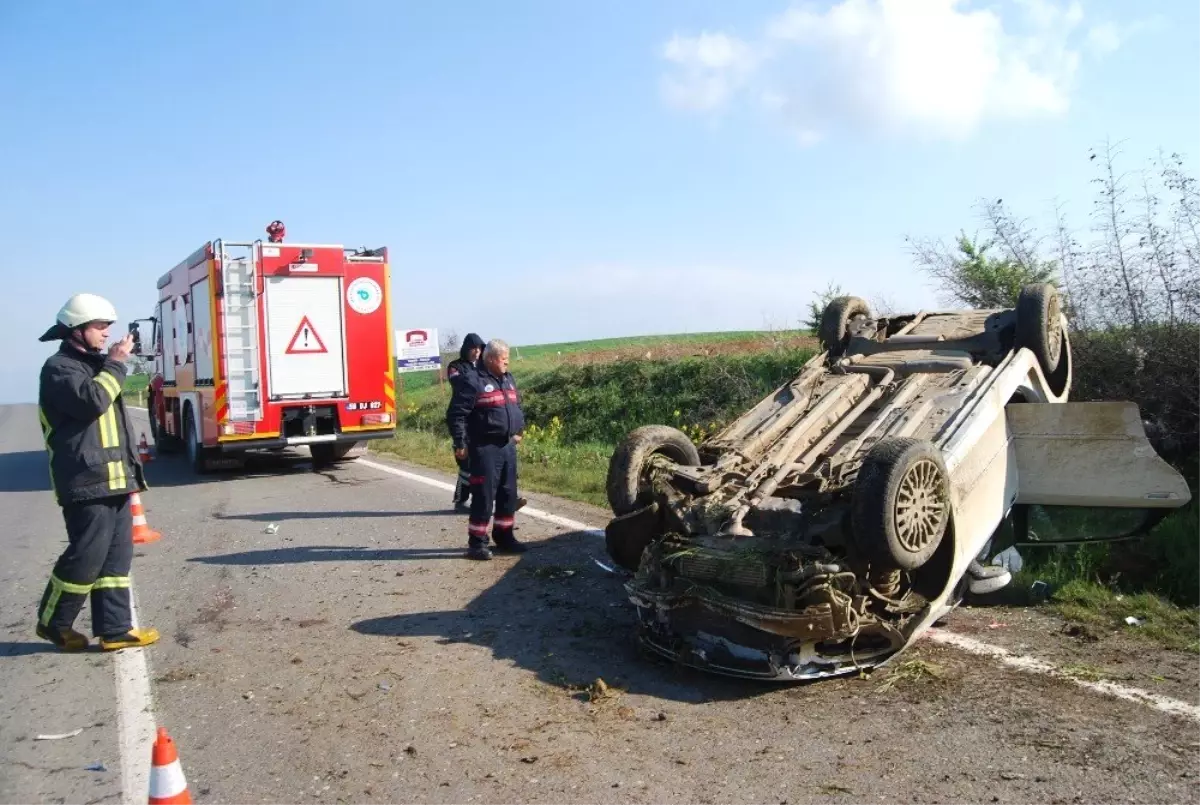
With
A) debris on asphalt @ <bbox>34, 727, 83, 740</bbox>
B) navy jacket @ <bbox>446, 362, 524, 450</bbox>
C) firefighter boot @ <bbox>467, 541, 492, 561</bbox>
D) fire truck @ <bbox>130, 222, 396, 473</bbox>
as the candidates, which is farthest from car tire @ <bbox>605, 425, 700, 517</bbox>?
fire truck @ <bbox>130, 222, 396, 473</bbox>

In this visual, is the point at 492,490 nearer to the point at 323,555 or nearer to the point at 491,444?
the point at 491,444

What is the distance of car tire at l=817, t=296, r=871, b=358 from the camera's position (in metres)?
7.16

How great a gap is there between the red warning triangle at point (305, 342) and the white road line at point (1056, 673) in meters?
10.00

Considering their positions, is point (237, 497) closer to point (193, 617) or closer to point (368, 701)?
point (193, 617)

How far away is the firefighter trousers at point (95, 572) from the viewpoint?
520 cm

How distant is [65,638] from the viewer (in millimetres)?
5250

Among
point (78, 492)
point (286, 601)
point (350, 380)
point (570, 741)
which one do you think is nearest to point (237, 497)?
point (350, 380)

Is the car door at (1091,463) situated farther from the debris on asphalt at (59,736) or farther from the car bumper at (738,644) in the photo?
the debris on asphalt at (59,736)

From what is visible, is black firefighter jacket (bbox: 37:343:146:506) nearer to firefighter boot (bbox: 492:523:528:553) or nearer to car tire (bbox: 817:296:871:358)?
firefighter boot (bbox: 492:523:528:553)

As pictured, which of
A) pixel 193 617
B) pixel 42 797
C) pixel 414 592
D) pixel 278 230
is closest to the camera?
pixel 42 797

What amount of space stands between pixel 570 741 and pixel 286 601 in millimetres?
3073

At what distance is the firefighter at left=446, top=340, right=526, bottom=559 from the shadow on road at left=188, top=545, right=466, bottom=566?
1.18ft

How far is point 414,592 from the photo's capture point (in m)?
6.39

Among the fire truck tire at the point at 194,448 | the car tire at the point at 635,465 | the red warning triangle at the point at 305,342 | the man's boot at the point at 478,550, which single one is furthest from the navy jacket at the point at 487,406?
the fire truck tire at the point at 194,448
